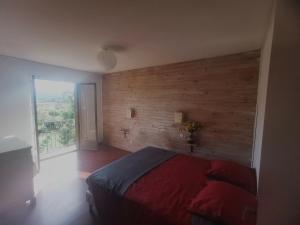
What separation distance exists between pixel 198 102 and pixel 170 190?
6.35 feet

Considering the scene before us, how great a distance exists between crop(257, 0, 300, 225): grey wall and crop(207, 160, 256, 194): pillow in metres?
0.32

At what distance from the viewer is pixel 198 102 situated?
312 cm

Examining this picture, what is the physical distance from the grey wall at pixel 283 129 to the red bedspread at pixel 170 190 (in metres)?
0.62

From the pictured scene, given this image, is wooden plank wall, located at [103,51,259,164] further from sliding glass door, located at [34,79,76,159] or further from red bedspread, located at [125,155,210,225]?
sliding glass door, located at [34,79,76,159]

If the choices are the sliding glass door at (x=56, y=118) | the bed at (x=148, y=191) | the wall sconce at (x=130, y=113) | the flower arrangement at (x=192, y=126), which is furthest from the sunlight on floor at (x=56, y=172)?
the flower arrangement at (x=192, y=126)

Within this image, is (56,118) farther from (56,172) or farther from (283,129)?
(283,129)

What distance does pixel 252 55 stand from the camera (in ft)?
8.36

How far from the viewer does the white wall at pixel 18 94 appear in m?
2.91

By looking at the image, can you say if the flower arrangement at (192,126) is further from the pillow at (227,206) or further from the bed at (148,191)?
the pillow at (227,206)

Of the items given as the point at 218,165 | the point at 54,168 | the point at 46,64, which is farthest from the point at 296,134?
the point at 46,64

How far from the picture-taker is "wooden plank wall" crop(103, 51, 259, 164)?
2.66m

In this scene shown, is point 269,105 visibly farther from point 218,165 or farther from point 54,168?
point 54,168

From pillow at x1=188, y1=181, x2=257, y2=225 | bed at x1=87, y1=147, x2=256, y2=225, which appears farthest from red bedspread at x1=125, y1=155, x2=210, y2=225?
pillow at x1=188, y1=181, x2=257, y2=225

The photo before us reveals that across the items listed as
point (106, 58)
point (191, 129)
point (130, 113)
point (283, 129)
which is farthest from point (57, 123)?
point (283, 129)
